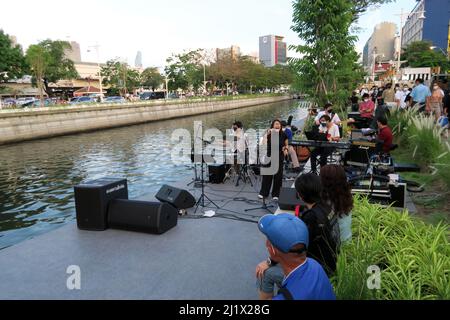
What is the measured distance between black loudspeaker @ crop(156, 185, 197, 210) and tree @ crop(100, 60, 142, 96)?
71895 mm

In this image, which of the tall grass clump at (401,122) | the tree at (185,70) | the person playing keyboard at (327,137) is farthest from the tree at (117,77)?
the person playing keyboard at (327,137)

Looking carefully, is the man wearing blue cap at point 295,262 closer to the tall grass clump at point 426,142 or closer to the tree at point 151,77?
the tall grass clump at point 426,142

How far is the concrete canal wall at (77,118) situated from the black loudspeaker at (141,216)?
25.0 m

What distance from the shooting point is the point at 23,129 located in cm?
2823

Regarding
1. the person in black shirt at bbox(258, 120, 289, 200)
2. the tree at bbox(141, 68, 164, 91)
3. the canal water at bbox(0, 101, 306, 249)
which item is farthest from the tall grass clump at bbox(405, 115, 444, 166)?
the tree at bbox(141, 68, 164, 91)

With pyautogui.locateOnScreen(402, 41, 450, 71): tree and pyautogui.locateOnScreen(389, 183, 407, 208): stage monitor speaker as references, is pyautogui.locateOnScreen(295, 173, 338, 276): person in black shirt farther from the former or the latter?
pyautogui.locateOnScreen(402, 41, 450, 71): tree

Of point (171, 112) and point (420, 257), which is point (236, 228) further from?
point (171, 112)

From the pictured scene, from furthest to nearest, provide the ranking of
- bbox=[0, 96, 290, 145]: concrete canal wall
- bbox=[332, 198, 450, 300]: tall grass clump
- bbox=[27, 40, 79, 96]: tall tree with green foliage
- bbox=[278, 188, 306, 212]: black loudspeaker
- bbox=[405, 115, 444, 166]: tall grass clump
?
bbox=[27, 40, 79, 96]: tall tree with green foliage
bbox=[0, 96, 290, 145]: concrete canal wall
bbox=[405, 115, 444, 166]: tall grass clump
bbox=[278, 188, 306, 212]: black loudspeaker
bbox=[332, 198, 450, 300]: tall grass clump

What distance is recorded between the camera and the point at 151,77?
9300 centimetres

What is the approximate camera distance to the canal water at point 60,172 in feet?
33.0

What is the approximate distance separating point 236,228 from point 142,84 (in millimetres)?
93553

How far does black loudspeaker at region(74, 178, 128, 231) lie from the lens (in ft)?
21.6

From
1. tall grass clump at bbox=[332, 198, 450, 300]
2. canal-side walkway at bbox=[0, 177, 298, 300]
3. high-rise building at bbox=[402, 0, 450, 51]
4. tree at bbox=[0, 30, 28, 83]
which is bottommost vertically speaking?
canal-side walkway at bbox=[0, 177, 298, 300]
